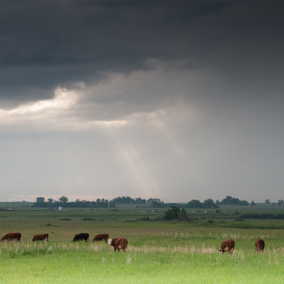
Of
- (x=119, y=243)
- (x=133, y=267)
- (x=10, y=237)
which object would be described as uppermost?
(x=119, y=243)

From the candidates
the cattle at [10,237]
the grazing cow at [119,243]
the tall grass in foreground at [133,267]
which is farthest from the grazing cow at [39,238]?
the grazing cow at [119,243]

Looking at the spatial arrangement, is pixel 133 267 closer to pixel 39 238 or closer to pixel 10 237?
pixel 39 238

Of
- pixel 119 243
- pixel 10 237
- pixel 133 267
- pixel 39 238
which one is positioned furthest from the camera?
pixel 10 237

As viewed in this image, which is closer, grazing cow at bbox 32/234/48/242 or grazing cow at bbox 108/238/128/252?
grazing cow at bbox 108/238/128/252

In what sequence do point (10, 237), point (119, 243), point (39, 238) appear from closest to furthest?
point (119, 243) < point (39, 238) < point (10, 237)

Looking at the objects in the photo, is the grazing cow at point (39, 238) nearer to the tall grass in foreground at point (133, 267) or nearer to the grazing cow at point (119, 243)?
the tall grass in foreground at point (133, 267)

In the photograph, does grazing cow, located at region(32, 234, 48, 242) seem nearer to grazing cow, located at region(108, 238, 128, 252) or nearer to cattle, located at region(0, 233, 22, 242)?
cattle, located at region(0, 233, 22, 242)

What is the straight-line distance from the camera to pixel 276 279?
1816 centimetres

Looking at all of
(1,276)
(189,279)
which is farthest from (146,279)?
(1,276)

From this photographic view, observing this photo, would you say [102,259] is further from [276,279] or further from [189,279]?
[276,279]

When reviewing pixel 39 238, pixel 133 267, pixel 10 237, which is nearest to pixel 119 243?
pixel 133 267

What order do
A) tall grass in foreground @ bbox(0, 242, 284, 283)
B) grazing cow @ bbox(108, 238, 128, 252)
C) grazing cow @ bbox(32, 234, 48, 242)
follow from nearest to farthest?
tall grass in foreground @ bbox(0, 242, 284, 283), grazing cow @ bbox(108, 238, 128, 252), grazing cow @ bbox(32, 234, 48, 242)

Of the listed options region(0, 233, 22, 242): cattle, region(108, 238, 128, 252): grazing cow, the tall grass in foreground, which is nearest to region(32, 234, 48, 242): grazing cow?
region(0, 233, 22, 242): cattle

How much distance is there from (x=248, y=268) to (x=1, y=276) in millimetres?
15103
